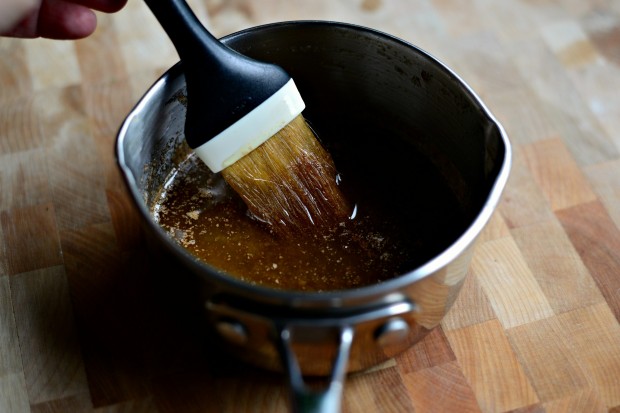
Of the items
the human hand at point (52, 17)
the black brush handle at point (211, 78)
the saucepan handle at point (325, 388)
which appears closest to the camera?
the saucepan handle at point (325, 388)

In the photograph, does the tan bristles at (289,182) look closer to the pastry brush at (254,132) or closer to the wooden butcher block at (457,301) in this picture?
the pastry brush at (254,132)

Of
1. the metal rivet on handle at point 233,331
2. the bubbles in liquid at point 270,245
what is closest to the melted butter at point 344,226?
the bubbles in liquid at point 270,245

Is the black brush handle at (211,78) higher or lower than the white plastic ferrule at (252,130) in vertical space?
higher

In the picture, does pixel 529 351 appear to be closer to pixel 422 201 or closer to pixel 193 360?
pixel 422 201

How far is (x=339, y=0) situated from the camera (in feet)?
3.71

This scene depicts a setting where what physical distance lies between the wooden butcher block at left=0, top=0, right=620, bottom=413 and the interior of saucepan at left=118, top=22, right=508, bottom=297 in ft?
0.26

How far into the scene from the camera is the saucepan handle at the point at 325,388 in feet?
1.87

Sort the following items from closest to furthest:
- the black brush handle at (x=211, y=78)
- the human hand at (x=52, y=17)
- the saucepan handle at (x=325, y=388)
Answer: the saucepan handle at (x=325, y=388), the black brush handle at (x=211, y=78), the human hand at (x=52, y=17)

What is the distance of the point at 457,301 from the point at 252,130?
0.30 meters

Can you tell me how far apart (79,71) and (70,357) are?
1.42 ft

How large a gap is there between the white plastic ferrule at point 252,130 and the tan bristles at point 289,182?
13mm

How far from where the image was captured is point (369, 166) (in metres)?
0.95

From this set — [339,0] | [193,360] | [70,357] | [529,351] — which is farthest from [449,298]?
[339,0]

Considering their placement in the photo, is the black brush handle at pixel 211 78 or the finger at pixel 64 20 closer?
the black brush handle at pixel 211 78
